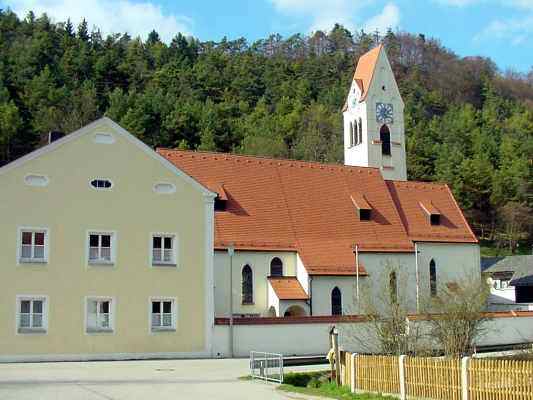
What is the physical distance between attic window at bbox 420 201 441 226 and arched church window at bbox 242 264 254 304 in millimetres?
13078

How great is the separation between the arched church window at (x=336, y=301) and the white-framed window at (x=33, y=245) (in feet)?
48.4

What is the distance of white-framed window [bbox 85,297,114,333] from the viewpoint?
28.5 metres

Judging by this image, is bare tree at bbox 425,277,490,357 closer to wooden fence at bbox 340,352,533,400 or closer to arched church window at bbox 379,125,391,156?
wooden fence at bbox 340,352,533,400

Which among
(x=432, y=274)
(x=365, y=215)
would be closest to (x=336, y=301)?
(x=365, y=215)

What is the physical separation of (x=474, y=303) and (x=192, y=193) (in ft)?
40.4

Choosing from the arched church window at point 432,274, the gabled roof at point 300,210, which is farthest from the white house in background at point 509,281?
the gabled roof at point 300,210

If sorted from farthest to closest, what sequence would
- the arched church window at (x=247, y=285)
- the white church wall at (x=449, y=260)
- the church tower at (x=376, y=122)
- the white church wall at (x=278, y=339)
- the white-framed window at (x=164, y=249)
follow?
the church tower at (x=376, y=122) → the white church wall at (x=449, y=260) → the arched church window at (x=247, y=285) → the white church wall at (x=278, y=339) → the white-framed window at (x=164, y=249)

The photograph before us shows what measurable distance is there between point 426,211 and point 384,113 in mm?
8215


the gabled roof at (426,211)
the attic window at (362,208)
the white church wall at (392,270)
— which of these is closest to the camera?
the white church wall at (392,270)

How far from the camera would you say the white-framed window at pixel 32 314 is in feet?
90.1

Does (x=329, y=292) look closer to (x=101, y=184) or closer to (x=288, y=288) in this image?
(x=288, y=288)

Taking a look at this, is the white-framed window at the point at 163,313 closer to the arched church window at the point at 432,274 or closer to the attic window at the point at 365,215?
the attic window at the point at 365,215

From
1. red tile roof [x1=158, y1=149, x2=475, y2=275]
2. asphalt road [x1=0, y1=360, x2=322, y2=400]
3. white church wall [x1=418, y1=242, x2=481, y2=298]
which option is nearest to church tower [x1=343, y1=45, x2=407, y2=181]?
red tile roof [x1=158, y1=149, x2=475, y2=275]

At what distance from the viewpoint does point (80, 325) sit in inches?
1110
